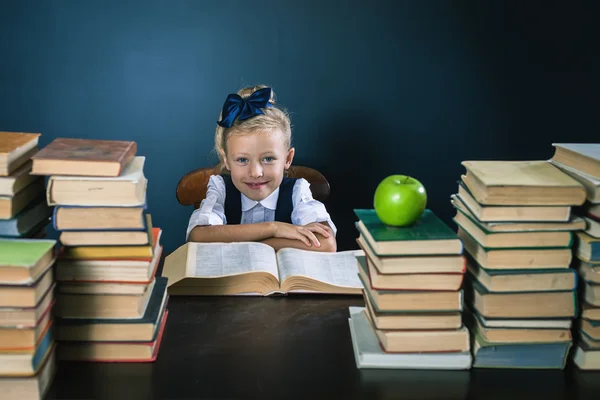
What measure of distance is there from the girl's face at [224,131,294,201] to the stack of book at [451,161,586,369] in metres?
1.14

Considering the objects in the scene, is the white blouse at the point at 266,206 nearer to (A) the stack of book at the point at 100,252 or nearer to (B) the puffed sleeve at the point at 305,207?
(B) the puffed sleeve at the point at 305,207

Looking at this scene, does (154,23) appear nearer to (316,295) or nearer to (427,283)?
(316,295)

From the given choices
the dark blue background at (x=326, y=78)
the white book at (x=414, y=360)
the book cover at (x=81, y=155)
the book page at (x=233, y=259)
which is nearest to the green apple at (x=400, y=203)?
the white book at (x=414, y=360)

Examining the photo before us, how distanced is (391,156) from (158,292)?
194cm

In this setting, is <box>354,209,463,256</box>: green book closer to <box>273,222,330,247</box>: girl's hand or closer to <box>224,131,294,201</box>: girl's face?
<box>273,222,330,247</box>: girl's hand

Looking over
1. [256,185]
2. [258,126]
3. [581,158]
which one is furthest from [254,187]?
[581,158]

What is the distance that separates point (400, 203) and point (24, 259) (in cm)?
67

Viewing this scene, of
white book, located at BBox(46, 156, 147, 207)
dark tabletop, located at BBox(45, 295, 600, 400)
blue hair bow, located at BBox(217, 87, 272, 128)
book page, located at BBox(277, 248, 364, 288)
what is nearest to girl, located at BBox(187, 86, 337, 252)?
blue hair bow, located at BBox(217, 87, 272, 128)

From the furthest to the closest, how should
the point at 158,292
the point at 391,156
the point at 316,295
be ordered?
the point at 391,156 → the point at 316,295 → the point at 158,292

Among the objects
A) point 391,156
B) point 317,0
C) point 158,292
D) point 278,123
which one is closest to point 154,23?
point 317,0

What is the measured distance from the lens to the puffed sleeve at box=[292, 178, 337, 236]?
7.77 feet

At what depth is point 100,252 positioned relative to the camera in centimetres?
121

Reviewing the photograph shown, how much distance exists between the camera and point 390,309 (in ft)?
4.08

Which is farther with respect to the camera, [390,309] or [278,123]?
[278,123]
